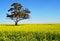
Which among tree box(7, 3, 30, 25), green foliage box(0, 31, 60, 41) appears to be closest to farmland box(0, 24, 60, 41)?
green foliage box(0, 31, 60, 41)

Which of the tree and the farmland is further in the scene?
the tree

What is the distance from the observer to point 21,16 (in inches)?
2148

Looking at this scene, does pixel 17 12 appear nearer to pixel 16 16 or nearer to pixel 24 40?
pixel 16 16

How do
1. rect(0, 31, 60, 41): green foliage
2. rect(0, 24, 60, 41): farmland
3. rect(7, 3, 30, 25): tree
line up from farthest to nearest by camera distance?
rect(7, 3, 30, 25): tree, rect(0, 24, 60, 41): farmland, rect(0, 31, 60, 41): green foliage

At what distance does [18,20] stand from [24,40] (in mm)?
41257

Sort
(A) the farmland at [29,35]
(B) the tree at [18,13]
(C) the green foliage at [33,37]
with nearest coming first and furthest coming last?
(C) the green foliage at [33,37] → (A) the farmland at [29,35] → (B) the tree at [18,13]

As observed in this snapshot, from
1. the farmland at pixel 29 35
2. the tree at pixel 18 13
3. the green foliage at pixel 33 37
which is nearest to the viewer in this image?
the green foliage at pixel 33 37

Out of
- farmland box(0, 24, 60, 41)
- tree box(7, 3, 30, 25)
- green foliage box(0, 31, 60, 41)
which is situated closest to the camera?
green foliage box(0, 31, 60, 41)

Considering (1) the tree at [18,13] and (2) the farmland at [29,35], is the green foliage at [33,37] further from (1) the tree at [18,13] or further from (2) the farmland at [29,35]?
(1) the tree at [18,13]

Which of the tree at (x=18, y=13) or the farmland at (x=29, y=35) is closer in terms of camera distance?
the farmland at (x=29, y=35)

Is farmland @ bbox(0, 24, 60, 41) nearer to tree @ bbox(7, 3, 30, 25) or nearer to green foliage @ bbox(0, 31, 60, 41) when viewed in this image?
green foliage @ bbox(0, 31, 60, 41)

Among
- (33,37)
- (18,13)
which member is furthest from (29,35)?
(18,13)

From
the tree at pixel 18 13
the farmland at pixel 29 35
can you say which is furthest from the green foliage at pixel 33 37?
the tree at pixel 18 13

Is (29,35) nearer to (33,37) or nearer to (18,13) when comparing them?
(33,37)
